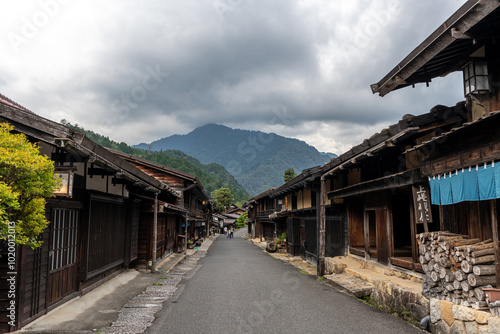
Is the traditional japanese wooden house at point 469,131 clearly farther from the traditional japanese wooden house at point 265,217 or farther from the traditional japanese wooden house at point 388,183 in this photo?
the traditional japanese wooden house at point 265,217

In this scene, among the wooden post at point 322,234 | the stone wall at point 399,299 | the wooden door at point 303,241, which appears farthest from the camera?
the wooden door at point 303,241

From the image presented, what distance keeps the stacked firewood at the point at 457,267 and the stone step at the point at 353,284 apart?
2970mm

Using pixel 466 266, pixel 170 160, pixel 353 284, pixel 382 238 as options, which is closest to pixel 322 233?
pixel 382 238

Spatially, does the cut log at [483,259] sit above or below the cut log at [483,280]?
above

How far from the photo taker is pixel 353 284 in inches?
448

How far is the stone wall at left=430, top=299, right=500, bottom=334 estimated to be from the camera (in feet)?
19.0

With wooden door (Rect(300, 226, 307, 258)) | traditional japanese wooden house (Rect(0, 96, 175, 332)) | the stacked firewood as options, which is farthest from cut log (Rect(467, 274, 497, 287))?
wooden door (Rect(300, 226, 307, 258))

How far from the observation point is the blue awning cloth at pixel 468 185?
598 cm

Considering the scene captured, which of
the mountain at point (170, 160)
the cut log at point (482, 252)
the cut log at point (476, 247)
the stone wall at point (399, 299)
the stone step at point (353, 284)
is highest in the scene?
the mountain at point (170, 160)

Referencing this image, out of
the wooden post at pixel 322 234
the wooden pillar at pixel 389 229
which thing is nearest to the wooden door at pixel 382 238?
the wooden pillar at pixel 389 229

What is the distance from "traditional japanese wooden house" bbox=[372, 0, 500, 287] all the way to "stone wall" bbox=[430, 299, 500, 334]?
77 centimetres

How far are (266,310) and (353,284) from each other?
379cm

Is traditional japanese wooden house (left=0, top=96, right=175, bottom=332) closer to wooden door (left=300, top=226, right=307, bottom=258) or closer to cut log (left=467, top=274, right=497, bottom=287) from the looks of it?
cut log (left=467, top=274, right=497, bottom=287)

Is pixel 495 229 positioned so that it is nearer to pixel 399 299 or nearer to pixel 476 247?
pixel 476 247
